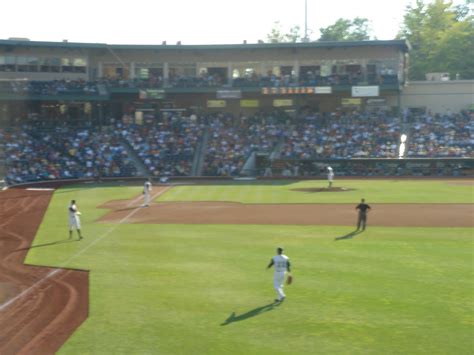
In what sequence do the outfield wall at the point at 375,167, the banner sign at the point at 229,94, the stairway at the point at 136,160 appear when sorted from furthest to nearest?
the banner sign at the point at 229,94 < the stairway at the point at 136,160 < the outfield wall at the point at 375,167

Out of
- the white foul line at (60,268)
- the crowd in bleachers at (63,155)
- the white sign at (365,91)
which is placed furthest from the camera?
the white sign at (365,91)

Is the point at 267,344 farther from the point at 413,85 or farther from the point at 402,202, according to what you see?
the point at 413,85

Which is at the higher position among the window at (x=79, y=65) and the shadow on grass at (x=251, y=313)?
the window at (x=79, y=65)

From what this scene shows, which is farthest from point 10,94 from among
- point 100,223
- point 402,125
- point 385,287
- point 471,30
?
point 471,30

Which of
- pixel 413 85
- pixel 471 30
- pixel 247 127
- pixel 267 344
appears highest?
pixel 471 30

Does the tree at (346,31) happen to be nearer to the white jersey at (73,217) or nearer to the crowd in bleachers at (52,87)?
the crowd in bleachers at (52,87)

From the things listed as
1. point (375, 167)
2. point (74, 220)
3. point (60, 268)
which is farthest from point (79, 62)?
point (60, 268)

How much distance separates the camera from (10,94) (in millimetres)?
58406

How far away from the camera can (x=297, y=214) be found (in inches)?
1310

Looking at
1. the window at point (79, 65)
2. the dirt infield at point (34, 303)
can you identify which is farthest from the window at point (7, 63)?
the dirt infield at point (34, 303)

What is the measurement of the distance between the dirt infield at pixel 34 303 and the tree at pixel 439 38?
74250mm

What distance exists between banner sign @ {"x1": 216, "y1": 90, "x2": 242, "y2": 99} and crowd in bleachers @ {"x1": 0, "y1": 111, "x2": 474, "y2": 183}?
3.27 meters

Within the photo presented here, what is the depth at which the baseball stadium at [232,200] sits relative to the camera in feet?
48.9

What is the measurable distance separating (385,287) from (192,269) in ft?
21.9
